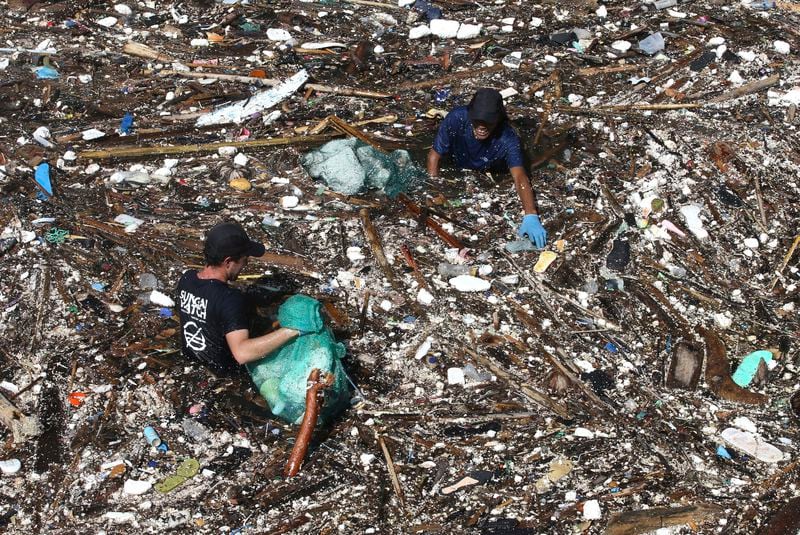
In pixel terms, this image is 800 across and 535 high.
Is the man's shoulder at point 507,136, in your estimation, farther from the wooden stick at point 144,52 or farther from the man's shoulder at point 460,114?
the wooden stick at point 144,52

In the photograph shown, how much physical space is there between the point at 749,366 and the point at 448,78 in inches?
164

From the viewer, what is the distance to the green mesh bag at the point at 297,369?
4.51 meters

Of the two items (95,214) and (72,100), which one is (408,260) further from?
(72,100)

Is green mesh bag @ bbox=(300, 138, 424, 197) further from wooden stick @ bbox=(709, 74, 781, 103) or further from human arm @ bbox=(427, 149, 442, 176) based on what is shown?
wooden stick @ bbox=(709, 74, 781, 103)

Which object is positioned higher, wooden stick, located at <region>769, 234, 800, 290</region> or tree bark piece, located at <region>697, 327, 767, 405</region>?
wooden stick, located at <region>769, 234, 800, 290</region>

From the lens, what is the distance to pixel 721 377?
5.14 meters

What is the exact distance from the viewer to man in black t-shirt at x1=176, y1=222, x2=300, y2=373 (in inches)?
174

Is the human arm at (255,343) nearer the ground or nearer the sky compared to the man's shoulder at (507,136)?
nearer the ground

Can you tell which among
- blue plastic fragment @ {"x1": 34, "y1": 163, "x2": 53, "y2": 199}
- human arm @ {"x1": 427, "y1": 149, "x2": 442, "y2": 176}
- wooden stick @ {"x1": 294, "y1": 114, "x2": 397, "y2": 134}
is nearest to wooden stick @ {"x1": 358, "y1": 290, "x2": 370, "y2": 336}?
human arm @ {"x1": 427, "y1": 149, "x2": 442, "y2": 176}

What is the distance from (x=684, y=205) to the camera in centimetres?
644

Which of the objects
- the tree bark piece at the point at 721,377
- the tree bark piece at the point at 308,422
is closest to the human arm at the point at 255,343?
the tree bark piece at the point at 308,422

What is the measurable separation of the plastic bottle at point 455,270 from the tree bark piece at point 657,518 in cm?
214

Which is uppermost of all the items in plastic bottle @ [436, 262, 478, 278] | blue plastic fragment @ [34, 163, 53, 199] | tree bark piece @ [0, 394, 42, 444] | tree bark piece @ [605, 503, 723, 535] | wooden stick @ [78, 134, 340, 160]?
wooden stick @ [78, 134, 340, 160]

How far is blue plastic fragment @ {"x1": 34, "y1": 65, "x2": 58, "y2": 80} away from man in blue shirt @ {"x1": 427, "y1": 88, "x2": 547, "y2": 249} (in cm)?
413
